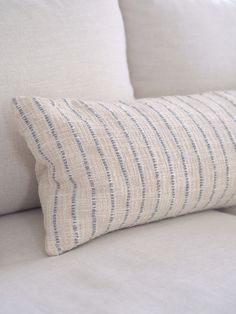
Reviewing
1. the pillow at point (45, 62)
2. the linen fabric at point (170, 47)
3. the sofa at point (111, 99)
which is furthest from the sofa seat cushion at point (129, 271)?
the linen fabric at point (170, 47)

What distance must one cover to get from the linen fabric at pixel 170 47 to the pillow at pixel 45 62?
0.13 meters

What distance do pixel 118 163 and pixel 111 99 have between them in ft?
0.83

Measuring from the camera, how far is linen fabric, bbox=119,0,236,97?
1239mm

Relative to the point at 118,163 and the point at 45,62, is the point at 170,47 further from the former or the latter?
the point at 118,163

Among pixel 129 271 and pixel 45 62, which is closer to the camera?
pixel 129 271

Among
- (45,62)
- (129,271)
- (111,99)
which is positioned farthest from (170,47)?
(129,271)

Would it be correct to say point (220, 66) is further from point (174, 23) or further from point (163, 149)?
point (163, 149)

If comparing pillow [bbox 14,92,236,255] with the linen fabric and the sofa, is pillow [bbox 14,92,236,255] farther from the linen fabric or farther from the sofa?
the linen fabric

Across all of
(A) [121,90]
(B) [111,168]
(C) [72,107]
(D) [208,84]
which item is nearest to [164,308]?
(B) [111,168]

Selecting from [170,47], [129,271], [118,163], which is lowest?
[129,271]

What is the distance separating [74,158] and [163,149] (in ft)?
0.59

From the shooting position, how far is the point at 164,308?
0.68m

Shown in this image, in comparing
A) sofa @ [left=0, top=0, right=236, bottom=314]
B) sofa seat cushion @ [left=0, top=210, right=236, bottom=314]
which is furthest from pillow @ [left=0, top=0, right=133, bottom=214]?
sofa seat cushion @ [left=0, top=210, right=236, bottom=314]

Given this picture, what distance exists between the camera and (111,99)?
107 centimetres
